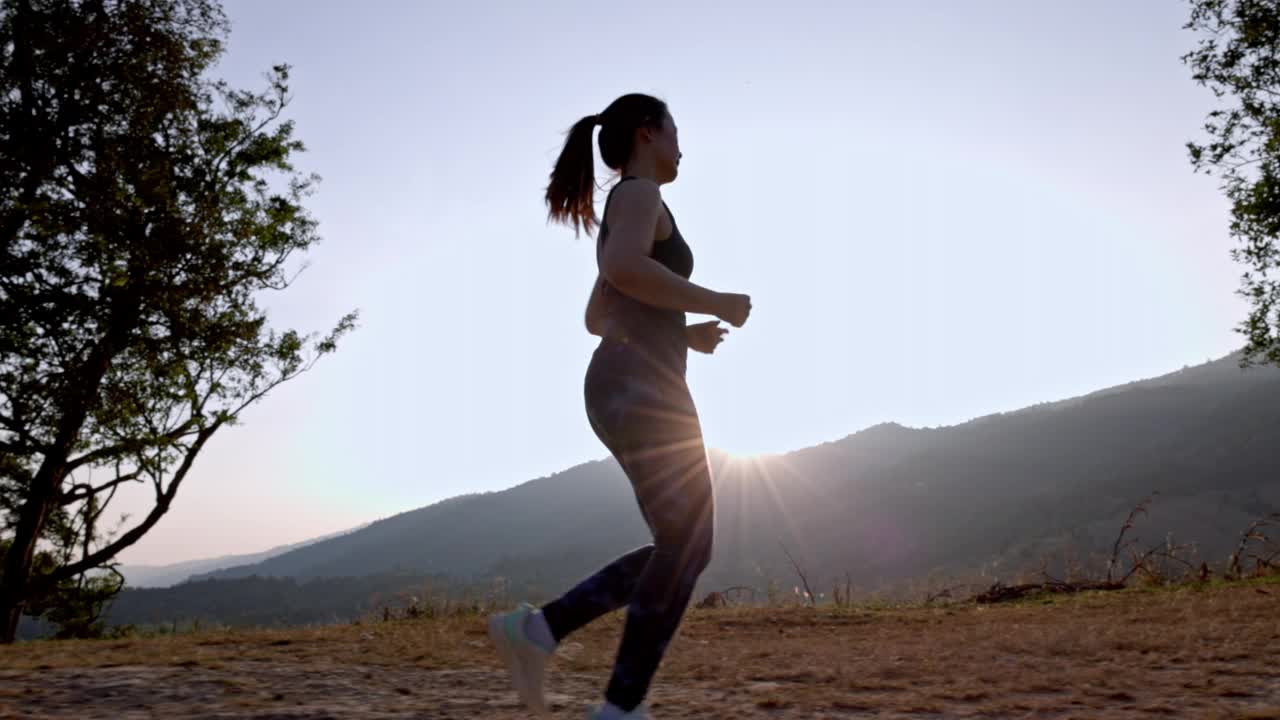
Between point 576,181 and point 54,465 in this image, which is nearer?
point 576,181

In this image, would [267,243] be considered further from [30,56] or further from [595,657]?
[595,657]

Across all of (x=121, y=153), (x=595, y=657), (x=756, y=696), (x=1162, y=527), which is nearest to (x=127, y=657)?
(x=595, y=657)

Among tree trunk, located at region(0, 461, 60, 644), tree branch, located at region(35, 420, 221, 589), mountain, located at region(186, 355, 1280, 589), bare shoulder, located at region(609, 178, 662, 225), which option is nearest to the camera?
bare shoulder, located at region(609, 178, 662, 225)

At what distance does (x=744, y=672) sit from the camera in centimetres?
392

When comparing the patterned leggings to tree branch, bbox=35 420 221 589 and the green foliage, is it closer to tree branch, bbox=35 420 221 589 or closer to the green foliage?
tree branch, bbox=35 420 221 589

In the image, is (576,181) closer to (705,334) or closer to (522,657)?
(705,334)

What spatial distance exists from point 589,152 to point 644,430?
3.34 feet

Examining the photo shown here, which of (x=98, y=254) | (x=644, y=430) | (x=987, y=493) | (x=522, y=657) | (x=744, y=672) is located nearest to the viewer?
(x=644, y=430)

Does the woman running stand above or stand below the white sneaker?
above

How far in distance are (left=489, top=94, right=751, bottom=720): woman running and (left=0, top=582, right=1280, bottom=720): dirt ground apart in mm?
629

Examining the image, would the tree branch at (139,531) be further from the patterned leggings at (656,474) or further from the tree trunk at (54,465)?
the patterned leggings at (656,474)

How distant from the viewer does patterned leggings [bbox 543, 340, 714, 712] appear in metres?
2.30

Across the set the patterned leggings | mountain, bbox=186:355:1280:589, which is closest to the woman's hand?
the patterned leggings

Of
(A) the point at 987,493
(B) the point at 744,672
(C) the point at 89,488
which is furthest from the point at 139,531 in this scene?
(A) the point at 987,493
